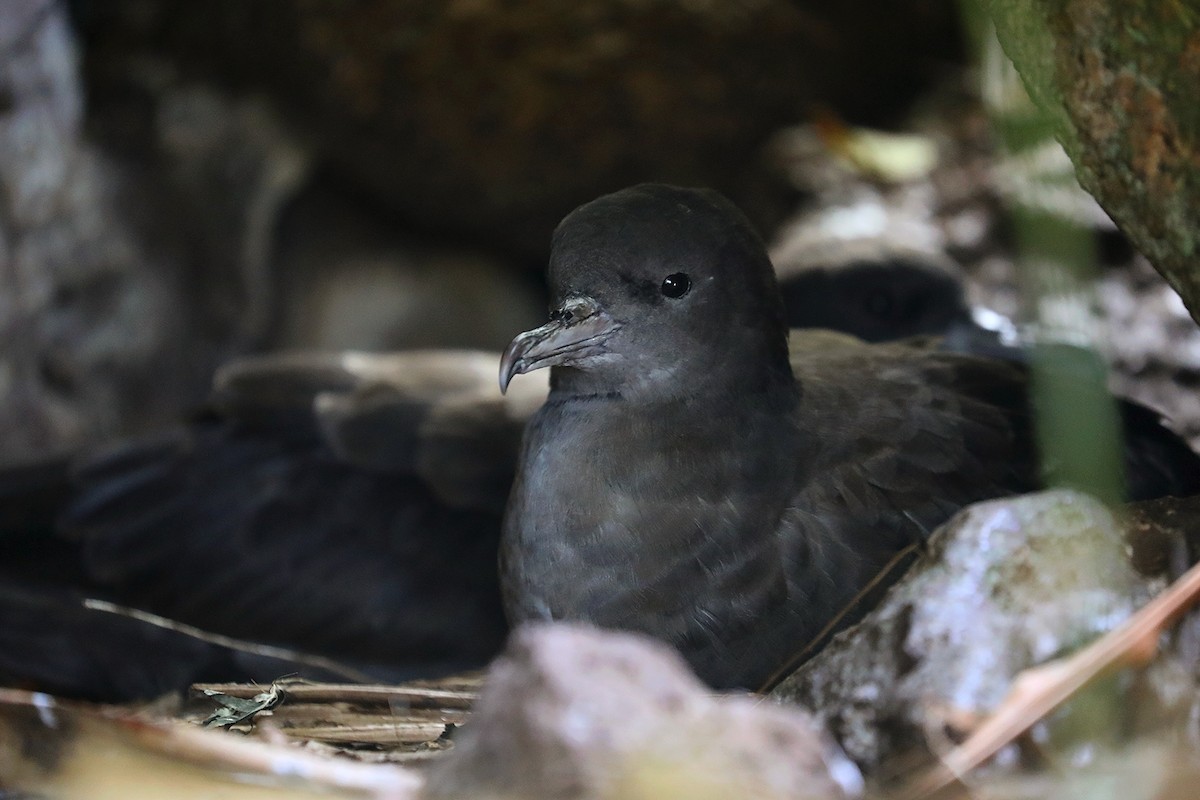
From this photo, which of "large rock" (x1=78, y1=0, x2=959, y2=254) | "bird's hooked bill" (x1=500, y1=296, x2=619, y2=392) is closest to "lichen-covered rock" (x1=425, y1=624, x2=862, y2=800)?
"bird's hooked bill" (x1=500, y1=296, x2=619, y2=392)

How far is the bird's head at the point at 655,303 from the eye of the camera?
283 cm

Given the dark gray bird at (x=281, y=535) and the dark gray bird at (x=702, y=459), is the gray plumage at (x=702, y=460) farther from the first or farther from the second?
the dark gray bird at (x=281, y=535)

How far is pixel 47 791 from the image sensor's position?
2051mm

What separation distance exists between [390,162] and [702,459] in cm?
382

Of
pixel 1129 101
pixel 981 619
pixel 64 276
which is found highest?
pixel 1129 101

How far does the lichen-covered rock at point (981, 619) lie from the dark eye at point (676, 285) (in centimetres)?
84

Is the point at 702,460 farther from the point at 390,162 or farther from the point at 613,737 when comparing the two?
the point at 390,162

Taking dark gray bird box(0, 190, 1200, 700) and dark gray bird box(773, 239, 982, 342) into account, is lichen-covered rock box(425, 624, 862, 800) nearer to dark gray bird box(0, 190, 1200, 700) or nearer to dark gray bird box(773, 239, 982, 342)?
dark gray bird box(0, 190, 1200, 700)

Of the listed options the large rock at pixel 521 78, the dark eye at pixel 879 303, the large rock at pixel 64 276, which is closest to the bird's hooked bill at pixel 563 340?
the dark eye at pixel 879 303

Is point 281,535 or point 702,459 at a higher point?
point 702,459

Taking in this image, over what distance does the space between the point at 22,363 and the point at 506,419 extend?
2260mm

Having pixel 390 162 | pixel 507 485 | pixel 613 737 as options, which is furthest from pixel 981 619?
pixel 390 162

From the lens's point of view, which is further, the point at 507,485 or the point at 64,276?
the point at 64,276

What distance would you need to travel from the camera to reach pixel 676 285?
9.46ft
